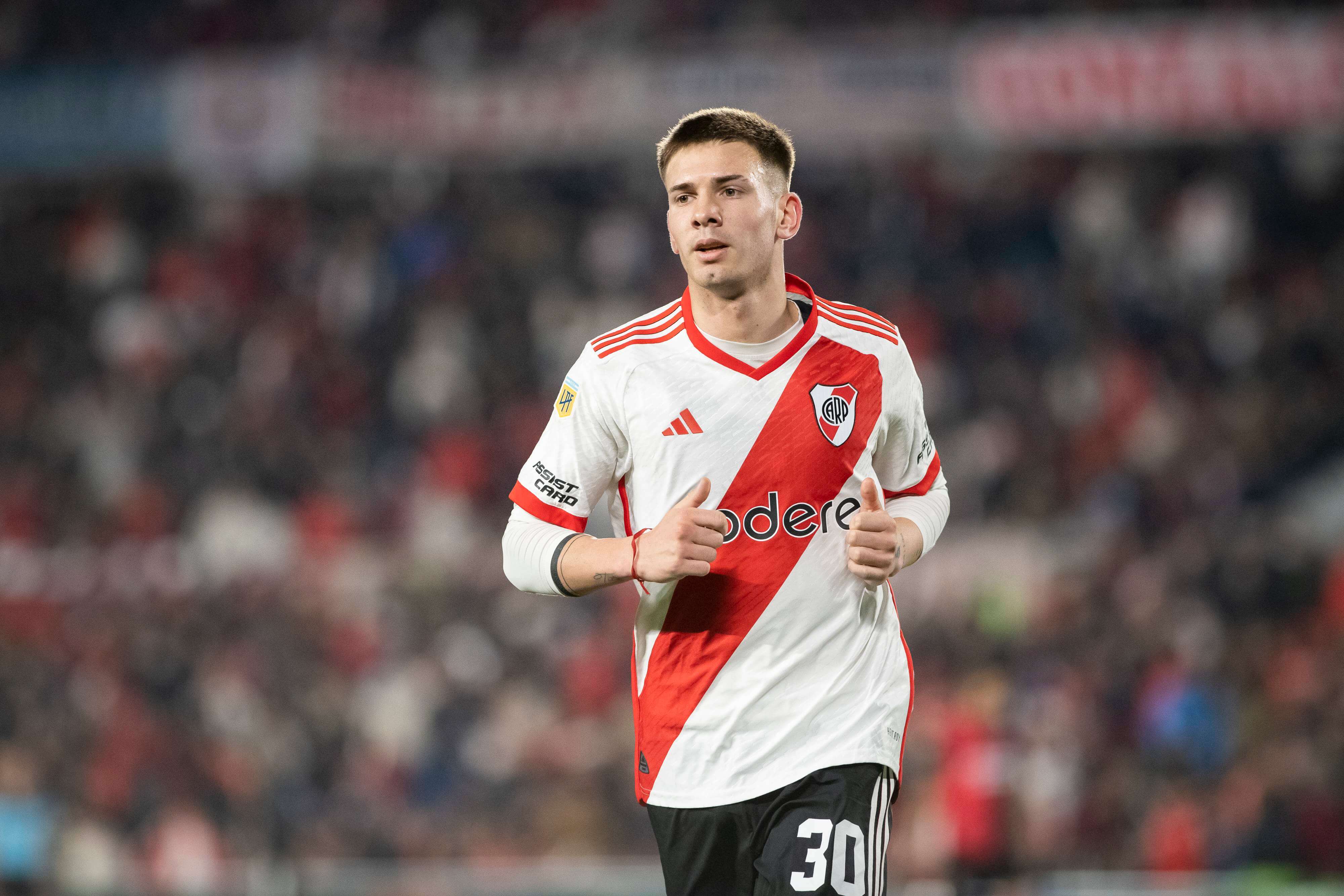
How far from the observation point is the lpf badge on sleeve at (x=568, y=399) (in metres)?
3.44

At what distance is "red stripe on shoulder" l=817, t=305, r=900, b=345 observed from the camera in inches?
140

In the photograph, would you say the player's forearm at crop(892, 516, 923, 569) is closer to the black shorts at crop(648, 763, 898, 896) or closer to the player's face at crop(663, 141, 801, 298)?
the black shorts at crop(648, 763, 898, 896)

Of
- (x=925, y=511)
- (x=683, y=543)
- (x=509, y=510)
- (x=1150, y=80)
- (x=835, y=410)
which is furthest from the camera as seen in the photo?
(x=1150, y=80)

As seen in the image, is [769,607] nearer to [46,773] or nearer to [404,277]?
[46,773]

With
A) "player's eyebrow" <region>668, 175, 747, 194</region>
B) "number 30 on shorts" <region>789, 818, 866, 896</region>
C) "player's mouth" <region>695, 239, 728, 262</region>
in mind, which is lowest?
"number 30 on shorts" <region>789, 818, 866, 896</region>

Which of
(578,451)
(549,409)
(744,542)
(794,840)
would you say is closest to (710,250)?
(578,451)

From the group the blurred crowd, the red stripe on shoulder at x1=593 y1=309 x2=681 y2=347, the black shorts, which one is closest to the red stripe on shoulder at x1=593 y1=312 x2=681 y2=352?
the red stripe on shoulder at x1=593 y1=309 x2=681 y2=347

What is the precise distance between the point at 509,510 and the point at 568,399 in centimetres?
888

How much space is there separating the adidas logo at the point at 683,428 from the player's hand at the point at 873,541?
372mm

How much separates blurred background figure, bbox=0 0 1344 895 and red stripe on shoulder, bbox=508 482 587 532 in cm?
515

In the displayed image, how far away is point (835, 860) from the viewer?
320cm

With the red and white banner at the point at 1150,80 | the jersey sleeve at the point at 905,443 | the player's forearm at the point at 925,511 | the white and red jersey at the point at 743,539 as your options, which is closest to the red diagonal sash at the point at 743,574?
the white and red jersey at the point at 743,539

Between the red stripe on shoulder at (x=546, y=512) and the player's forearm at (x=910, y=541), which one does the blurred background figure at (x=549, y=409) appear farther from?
the red stripe on shoulder at (x=546, y=512)

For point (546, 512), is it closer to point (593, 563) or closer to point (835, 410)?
point (593, 563)
